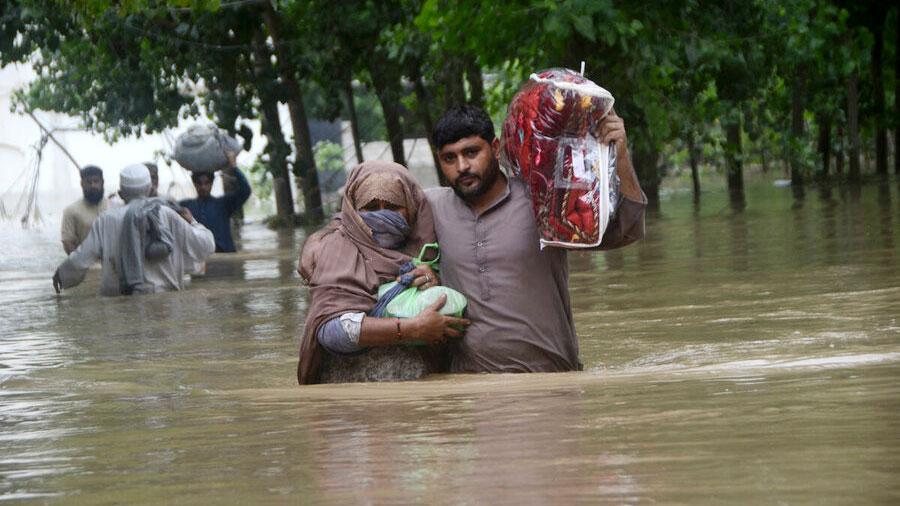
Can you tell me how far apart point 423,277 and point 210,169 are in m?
8.96

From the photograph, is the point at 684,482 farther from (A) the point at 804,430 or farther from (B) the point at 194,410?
(B) the point at 194,410

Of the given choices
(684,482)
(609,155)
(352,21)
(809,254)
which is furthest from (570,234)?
(352,21)

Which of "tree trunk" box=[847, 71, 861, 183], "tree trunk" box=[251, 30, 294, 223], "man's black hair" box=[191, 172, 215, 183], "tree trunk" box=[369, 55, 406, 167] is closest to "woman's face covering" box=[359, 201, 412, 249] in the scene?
"man's black hair" box=[191, 172, 215, 183]

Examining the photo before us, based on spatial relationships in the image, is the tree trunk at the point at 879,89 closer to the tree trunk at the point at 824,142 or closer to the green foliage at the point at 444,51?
the green foliage at the point at 444,51

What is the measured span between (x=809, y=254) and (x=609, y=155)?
759cm

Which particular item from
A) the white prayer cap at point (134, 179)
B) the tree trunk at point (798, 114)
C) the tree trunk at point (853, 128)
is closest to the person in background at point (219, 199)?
the white prayer cap at point (134, 179)

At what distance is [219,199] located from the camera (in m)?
14.8

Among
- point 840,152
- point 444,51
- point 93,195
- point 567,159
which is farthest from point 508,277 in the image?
point 840,152

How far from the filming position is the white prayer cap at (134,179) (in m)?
12.5

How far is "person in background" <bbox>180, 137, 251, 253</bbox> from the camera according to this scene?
14.5m

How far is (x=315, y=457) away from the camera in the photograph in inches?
178

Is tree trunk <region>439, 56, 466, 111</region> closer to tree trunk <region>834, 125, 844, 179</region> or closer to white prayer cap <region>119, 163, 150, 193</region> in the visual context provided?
white prayer cap <region>119, 163, 150, 193</region>

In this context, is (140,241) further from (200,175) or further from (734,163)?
(734,163)

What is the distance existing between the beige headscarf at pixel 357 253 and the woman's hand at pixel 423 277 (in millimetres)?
76
